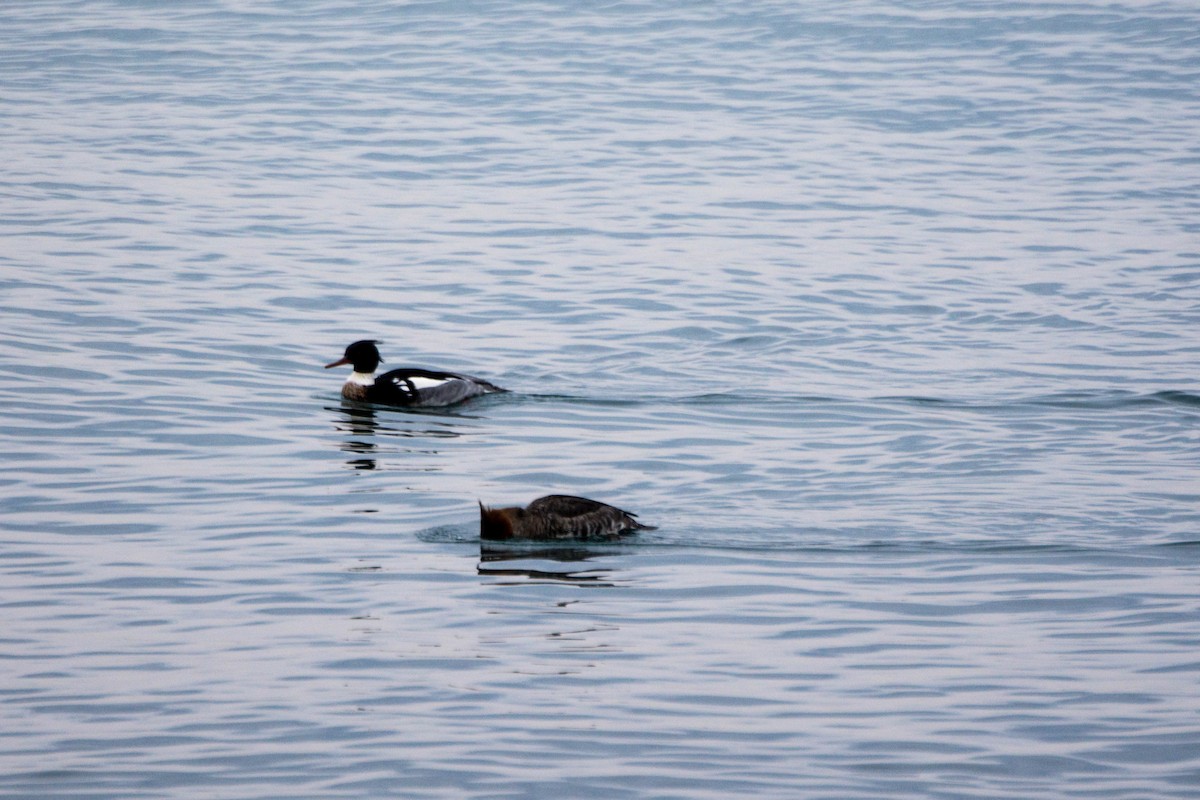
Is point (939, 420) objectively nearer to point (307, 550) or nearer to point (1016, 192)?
point (307, 550)

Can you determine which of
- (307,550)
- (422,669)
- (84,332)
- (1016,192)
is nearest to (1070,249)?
(1016,192)

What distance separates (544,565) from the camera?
11750 mm

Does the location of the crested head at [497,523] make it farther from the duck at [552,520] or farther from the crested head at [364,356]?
the crested head at [364,356]

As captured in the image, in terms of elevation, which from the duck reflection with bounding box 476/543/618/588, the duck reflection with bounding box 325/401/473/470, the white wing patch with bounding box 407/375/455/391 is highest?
the white wing patch with bounding box 407/375/455/391

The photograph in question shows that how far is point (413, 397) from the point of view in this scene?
17.1 meters

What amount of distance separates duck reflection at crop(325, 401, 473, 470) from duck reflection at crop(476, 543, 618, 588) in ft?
10.4

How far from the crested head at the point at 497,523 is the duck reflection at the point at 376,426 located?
3023 millimetres

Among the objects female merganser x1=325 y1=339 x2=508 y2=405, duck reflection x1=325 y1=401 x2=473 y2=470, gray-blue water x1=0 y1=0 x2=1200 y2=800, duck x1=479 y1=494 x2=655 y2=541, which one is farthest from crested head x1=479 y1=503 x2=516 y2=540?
female merganser x1=325 y1=339 x2=508 y2=405

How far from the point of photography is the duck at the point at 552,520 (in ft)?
39.2

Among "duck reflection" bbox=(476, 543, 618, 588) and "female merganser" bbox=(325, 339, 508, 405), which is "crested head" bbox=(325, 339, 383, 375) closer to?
"female merganser" bbox=(325, 339, 508, 405)

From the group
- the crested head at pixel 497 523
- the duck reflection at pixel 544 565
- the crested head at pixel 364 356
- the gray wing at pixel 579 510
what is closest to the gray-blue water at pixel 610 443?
the duck reflection at pixel 544 565

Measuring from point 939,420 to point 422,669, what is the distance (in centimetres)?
742

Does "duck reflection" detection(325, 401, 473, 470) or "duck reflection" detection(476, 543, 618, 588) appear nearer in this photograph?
"duck reflection" detection(476, 543, 618, 588)

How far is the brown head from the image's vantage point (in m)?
12.0
